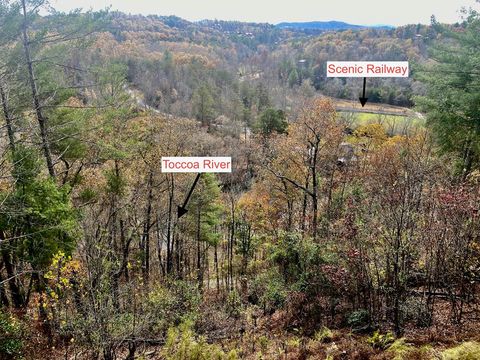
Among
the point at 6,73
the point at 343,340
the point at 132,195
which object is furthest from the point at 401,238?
the point at 132,195

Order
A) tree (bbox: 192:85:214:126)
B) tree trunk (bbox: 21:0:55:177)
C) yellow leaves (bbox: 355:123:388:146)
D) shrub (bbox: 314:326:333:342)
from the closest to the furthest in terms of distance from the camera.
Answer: shrub (bbox: 314:326:333:342)
tree trunk (bbox: 21:0:55:177)
yellow leaves (bbox: 355:123:388:146)
tree (bbox: 192:85:214:126)

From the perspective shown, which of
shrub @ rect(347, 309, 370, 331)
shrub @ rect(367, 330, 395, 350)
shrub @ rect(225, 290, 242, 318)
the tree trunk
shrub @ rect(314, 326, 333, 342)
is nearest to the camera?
shrub @ rect(367, 330, 395, 350)

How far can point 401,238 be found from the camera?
28.5ft

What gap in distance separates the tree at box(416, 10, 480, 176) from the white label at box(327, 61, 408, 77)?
3.06 m

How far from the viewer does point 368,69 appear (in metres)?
12.9

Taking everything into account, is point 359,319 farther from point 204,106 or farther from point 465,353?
point 204,106

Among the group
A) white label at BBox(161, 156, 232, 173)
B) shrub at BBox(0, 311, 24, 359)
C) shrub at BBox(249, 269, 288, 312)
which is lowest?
shrub at BBox(249, 269, 288, 312)

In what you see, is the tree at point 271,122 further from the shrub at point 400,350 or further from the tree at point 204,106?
the shrub at point 400,350

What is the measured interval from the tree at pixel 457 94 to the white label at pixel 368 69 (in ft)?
10.0

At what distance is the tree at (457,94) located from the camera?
1467 cm

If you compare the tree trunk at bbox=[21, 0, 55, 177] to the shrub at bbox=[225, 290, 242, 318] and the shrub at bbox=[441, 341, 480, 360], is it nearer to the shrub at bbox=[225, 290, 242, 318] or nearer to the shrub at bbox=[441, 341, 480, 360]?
the shrub at bbox=[225, 290, 242, 318]

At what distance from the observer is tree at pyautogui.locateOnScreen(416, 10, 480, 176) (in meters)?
14.7

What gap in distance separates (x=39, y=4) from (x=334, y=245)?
11126 mm

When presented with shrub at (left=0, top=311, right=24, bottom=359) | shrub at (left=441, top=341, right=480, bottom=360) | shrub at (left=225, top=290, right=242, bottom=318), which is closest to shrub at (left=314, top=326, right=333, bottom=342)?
shrub at (left=441, top=341, right=480, bottom=360)
